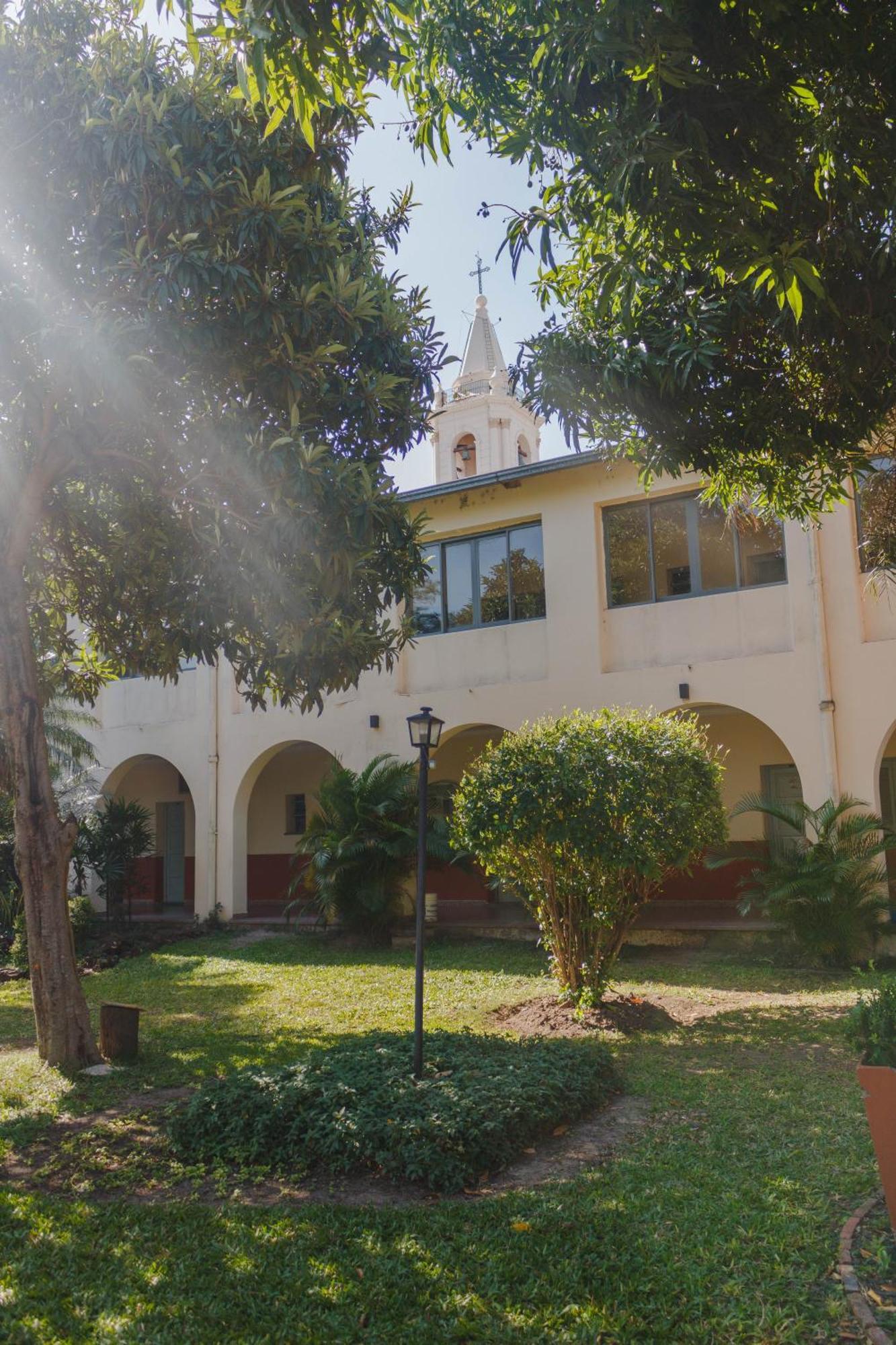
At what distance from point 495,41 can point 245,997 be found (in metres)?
10.2

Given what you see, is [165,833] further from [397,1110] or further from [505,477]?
[397,1110]

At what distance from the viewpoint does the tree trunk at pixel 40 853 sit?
8555 mm

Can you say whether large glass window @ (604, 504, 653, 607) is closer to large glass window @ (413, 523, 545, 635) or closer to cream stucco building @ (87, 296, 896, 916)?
cream stucco building @ (87, 296, 896, 916)

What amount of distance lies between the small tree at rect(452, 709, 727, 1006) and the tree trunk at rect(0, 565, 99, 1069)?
11.8 ft

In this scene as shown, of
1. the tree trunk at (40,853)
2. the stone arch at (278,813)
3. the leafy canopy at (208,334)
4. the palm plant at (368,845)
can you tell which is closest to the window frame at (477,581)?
the palm plant at (368,845)

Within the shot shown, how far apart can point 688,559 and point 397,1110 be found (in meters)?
10.2

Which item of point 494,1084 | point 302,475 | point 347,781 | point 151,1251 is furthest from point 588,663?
point 151,1251

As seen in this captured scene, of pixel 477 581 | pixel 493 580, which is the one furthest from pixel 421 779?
pixel 477 581

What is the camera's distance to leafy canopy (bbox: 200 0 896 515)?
437 centimetres

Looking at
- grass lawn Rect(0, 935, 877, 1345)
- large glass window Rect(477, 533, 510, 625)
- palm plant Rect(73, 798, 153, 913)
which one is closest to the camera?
grass lawn Rect(0, 935, 877, 1345)

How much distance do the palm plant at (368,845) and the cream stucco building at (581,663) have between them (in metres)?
1.28

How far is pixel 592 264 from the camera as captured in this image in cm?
686

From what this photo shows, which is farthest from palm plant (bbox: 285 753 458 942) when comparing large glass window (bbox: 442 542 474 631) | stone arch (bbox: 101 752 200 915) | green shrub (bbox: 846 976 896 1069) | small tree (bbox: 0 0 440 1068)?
green shrub (bbox: 846 976 896 1069)

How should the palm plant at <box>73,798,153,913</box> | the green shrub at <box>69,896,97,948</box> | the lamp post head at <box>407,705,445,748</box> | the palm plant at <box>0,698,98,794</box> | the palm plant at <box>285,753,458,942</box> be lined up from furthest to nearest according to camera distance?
1. the palm plant at <box>0,698,98,794</box>
2. the palm plant at <box>73,798,153,913</box>
3. the green shrub at <box>69,896,97,948</box>
4. the palm plant at <box>285,753,458,942</box>
5. the lamp post head at <box>407,705,445,748</box>
